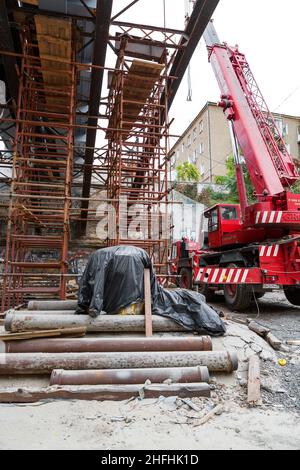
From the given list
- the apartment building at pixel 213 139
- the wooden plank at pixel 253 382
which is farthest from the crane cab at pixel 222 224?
the apartment building at pixel 213 139

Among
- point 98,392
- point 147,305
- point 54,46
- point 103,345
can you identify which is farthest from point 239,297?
point 54,46

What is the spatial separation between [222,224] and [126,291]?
5858 millimetres

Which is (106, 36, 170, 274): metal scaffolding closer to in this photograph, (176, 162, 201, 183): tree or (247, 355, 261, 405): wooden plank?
(247, 355, 261, 405): wooden plank

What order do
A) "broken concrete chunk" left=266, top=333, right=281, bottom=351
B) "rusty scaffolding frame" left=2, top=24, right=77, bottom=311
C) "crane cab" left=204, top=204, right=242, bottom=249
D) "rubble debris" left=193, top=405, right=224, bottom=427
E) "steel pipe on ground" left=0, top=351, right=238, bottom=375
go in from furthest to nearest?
1. "crane cab" left=204, top=204, right=242, bottom=249
2. "rusty scaffolding frame" left=2, top=24, right=77, bottom=311
3. "broken concrete chunk" left=266, top=333, right=281, bottom=351
4. "steel pipe on ground" left=0, top=351, right=238, bottom=375
5. "rubble debris" left=193, top=405, right=224, bottom=427

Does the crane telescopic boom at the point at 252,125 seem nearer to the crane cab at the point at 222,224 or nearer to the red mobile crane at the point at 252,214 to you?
the red mobile crane at the point at 252,214

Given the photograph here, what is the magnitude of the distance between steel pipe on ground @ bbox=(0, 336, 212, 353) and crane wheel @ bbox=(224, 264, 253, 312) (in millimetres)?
4265

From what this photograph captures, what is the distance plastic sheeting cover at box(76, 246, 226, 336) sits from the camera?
4.86m

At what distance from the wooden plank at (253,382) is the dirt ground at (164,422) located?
3.3 inches

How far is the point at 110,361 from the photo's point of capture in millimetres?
3812

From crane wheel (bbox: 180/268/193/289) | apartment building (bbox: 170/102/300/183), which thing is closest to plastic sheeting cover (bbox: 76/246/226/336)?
crane wheel (bbox: 180/268/193/289)

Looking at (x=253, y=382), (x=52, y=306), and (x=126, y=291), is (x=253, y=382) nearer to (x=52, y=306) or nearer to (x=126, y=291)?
(x=126, y=291)

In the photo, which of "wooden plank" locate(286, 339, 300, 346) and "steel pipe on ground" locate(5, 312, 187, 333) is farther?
"wooden plank" locate(286, 339, 300, 346)
